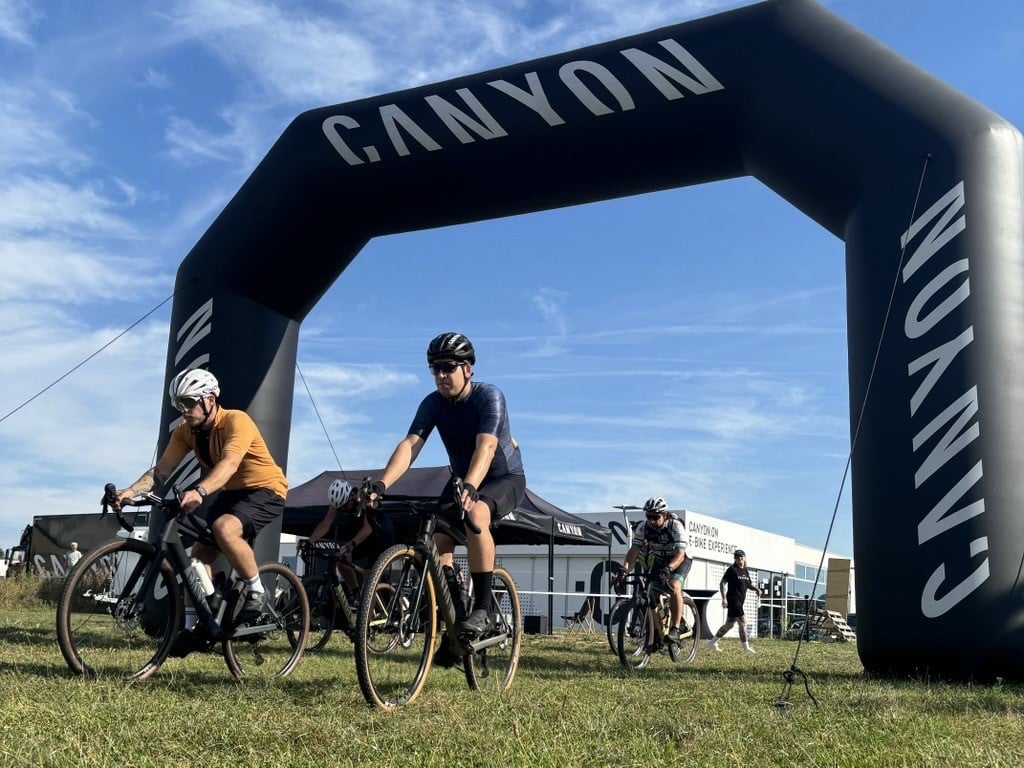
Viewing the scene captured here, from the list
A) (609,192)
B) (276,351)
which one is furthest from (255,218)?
(609,192)

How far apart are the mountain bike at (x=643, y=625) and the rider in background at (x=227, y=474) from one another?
4.34 m

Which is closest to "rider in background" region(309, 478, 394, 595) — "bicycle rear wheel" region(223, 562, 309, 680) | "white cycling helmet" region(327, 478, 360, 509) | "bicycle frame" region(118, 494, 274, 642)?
"white cycling helmet" region(327, 478, 360, 509)

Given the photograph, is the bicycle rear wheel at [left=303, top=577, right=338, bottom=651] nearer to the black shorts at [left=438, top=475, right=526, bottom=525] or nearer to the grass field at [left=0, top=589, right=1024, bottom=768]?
the grass field at [left=0, top=589, right=1024, bottom=768]

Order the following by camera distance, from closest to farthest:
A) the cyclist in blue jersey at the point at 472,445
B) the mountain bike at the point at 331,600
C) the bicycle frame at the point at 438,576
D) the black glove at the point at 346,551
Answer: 1. the bicycle frame at the point at 438,576
2. the cyclist in blue jersey at the point at 472,445
3. the mountain bike at the point at 331,600
4. the black glove at the point at 346,551

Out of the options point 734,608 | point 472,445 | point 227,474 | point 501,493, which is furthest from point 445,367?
point 734,608

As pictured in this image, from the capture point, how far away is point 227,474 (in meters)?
5.71

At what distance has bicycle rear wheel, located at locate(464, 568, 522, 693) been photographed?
18.9 feet

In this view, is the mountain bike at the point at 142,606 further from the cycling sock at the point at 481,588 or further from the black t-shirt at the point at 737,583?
the black t-shirt at the point at 737,583

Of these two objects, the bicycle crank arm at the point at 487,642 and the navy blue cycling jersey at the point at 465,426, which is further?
the navy blue cycling jersey at the point at 465,426

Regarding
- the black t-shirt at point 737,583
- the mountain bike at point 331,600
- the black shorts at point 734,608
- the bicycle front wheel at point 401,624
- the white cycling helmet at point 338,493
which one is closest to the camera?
the bicycle front wheel at point 401,624

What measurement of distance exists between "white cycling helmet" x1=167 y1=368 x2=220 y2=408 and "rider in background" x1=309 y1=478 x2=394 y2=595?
361cm

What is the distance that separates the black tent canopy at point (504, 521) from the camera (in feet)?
57.7

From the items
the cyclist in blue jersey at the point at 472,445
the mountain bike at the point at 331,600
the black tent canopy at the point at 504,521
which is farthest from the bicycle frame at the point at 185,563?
the black tent canopy at the point at 504,521

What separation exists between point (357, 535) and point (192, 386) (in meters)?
4.75
